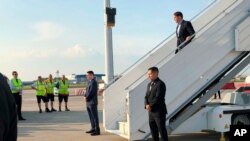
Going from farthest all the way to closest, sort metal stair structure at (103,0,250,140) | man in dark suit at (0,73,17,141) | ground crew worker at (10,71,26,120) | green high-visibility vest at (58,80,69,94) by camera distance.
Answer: green high-visibility vest at (58,80,69,94) < ground crew worker at (10,71,26,120) < metal stair structure at (103,0,250,140) < man in dark suit at (0,73,17,141)

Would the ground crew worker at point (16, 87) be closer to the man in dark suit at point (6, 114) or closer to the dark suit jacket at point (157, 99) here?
the dark suit jacket at point (157, 99)

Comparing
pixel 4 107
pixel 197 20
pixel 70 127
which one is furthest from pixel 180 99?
pixel 4 107

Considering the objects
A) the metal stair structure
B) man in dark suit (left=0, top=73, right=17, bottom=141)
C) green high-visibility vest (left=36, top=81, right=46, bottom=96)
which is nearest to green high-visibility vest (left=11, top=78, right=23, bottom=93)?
green high-visibility vest (left=36, top=81, right=46, bottom=96)

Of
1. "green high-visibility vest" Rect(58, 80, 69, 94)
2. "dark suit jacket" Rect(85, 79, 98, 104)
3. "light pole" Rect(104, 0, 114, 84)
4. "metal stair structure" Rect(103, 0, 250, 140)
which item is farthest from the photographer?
"green high-visibility vest" Rect(58, 80, 69, 94)

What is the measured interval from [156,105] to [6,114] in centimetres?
544

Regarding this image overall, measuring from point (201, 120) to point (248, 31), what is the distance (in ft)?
7.23

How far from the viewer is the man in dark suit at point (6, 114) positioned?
213 centimetres

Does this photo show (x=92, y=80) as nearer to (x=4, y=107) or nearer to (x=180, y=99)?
(x=180, y=99)

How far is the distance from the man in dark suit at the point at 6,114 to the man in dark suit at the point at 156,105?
5.20m

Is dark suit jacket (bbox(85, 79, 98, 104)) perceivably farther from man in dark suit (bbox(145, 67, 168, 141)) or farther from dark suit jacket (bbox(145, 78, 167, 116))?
dark suit jacket (bbox(145, 78, 167, 116))

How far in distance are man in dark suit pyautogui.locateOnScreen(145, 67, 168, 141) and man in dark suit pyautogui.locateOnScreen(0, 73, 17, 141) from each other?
17.1 feet

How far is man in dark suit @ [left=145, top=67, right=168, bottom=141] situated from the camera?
742cm

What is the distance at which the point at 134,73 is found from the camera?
1042cm

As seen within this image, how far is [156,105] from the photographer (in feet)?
24.4
